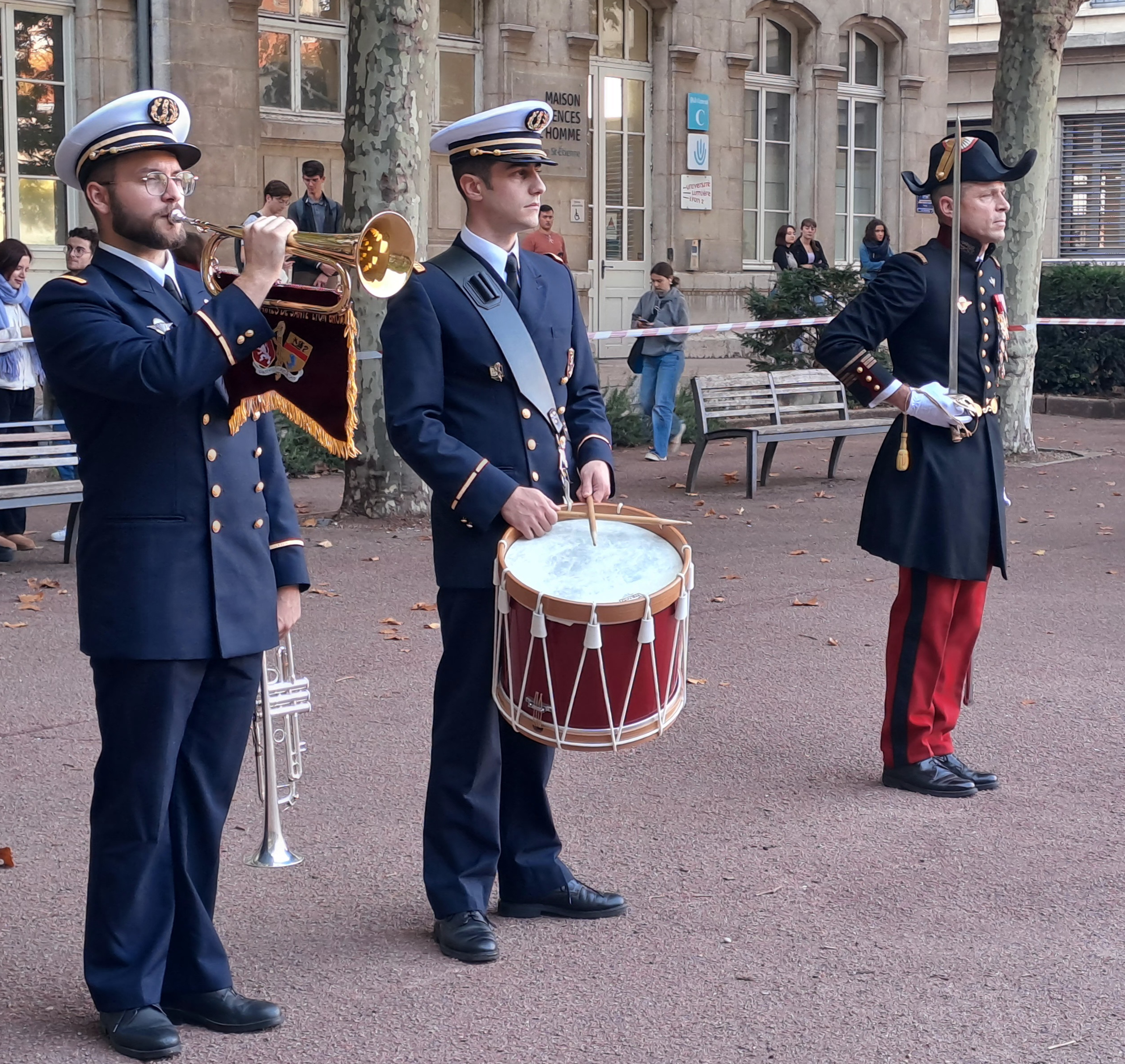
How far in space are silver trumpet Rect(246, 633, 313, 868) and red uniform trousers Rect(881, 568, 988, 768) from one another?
2.11 m

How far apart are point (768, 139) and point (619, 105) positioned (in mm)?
2907

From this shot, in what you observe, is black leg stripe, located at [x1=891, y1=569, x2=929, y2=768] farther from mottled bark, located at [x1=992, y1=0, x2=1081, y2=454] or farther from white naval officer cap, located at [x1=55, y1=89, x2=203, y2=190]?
mottled bark, located at [x1=992, y1=0, x2=1081, y2=454]

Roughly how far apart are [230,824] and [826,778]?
2.04 metres

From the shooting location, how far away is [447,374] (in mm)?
4309

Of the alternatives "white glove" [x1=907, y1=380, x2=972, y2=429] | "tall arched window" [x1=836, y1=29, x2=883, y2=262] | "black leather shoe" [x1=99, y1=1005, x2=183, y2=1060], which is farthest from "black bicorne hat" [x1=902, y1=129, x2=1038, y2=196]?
"tall arched window" [x1=836, y1=29, x2=883, y2=262]

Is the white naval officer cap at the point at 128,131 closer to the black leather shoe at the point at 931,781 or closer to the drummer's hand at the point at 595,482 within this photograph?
the drummer's hand at the point at 595,482

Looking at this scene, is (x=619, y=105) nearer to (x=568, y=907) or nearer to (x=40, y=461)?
(x=40, y=461)

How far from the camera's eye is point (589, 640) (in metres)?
3.96

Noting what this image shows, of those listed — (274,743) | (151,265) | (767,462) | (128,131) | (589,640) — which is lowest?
(274,743)

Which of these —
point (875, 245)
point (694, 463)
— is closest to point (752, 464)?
point (694, 463)

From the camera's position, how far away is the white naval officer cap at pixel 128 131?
352 centimetres

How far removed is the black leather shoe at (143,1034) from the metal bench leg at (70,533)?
6429 millimetres

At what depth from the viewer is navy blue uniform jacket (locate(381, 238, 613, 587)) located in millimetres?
4176

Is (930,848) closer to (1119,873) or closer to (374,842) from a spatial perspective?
(1119,873)
